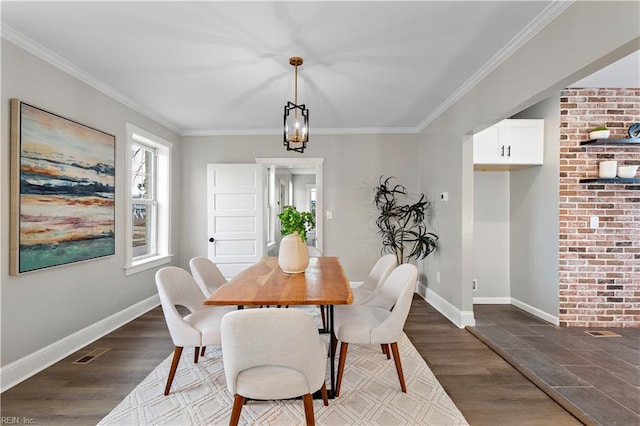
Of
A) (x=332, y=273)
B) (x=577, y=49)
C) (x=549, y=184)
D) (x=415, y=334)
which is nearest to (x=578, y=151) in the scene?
(x=549, y=184)

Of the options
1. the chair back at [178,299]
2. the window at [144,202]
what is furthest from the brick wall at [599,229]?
the window at [144,202]

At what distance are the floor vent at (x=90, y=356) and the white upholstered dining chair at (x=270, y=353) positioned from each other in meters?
1.87

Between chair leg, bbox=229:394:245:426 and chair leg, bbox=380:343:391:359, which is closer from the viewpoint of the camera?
chair leg, bbox=229:394:245:426

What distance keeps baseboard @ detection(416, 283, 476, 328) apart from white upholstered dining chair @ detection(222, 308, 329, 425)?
244 centimetres

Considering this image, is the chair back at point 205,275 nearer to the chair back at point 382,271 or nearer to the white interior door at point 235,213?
the chair back at point 382,271

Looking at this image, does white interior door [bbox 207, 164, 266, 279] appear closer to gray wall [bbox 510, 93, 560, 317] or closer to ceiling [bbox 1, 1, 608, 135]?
ceiling [bbox 1, 1, 608, 135]

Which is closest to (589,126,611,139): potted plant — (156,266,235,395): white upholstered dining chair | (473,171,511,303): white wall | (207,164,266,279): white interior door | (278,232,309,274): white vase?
(473,171,511,303): white wall

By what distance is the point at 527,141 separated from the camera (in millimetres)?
3633

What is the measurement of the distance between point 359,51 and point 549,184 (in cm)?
262

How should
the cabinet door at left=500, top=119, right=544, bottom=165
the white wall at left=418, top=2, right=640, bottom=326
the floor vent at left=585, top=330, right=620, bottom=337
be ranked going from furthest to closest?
the cabinet door at left=500, top=119, right=544, bottom=165 → the floor vent at left=585, top=330, right=620, bottom=337 → the white wall at left=418, top=2, right=640, bottom=326

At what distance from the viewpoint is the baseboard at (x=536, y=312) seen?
3469 millimetres

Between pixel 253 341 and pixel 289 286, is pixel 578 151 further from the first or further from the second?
pixel 253 341

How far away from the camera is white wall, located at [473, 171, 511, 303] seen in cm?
420

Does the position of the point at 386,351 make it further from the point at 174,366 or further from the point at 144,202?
the point at 144,202
